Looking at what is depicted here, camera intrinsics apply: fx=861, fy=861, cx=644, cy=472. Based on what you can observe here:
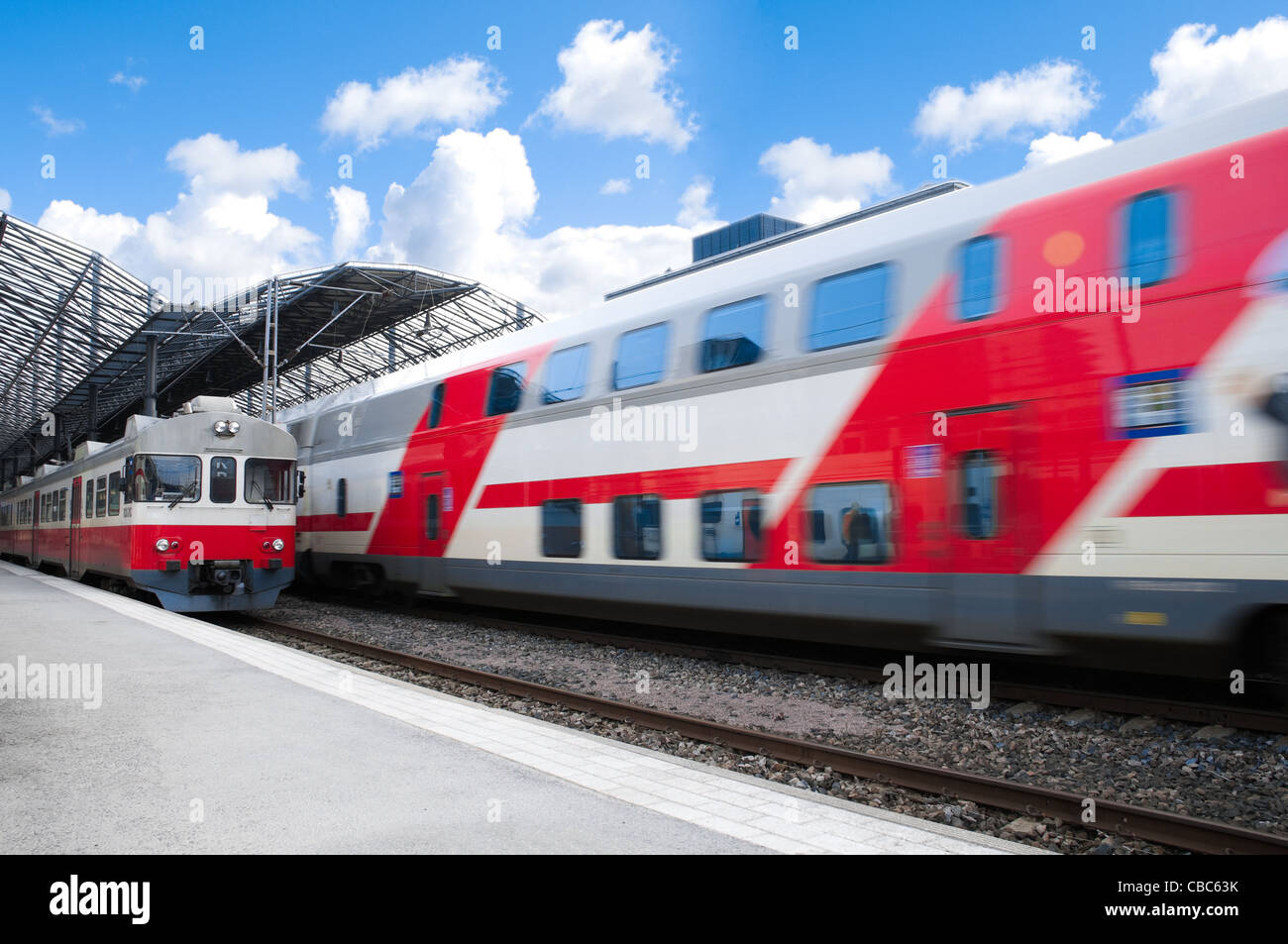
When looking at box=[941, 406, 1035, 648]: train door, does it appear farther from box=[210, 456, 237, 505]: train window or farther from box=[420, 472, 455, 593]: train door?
box=[210, 456, 237, 505]: train window

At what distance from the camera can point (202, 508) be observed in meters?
14.3

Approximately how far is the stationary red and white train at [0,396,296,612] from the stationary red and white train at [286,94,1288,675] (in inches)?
215

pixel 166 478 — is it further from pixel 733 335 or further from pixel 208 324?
pixel 208 324

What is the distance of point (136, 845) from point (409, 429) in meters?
11.5

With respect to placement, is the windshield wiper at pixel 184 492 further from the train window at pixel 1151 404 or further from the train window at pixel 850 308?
the train window at pixel 1151 404

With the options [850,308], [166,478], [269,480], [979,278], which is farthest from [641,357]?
[166,478]

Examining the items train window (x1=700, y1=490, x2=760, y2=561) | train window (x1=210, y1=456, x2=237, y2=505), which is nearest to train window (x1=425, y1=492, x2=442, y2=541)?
train window (x1=210, y1=456, x2=237, y2=505)

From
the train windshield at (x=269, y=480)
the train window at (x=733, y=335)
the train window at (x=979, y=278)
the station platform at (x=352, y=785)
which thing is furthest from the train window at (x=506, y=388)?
the train window at (x=979, y=278)

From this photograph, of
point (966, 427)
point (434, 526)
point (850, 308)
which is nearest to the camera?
point (966, 427)

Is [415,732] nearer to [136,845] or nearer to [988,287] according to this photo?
[136,845]

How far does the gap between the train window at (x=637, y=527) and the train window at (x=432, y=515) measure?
14.5 feet

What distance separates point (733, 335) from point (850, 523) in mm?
2619
